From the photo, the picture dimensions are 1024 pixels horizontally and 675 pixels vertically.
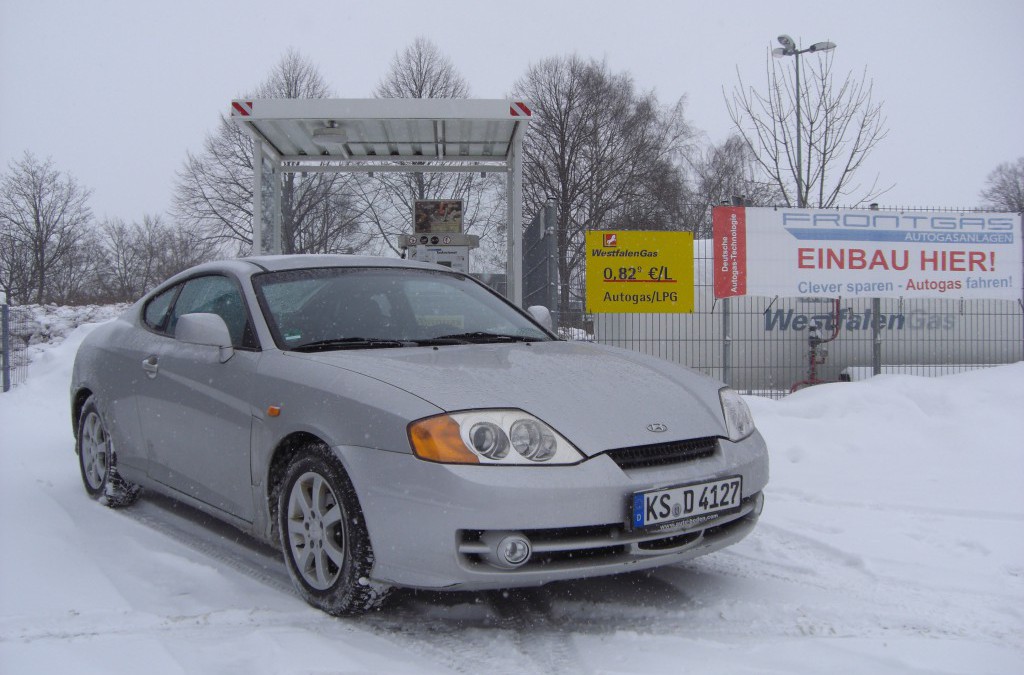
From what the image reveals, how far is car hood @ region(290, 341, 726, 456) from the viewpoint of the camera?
9.36 feet

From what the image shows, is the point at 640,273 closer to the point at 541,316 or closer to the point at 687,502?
the point at 541,316

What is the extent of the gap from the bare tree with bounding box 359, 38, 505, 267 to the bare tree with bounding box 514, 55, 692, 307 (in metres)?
5.79

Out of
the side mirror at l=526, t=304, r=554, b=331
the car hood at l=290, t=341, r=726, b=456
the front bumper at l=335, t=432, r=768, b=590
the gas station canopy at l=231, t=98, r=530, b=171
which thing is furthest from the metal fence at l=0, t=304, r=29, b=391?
the front bumper at l=335, t=432, r=768, b=590

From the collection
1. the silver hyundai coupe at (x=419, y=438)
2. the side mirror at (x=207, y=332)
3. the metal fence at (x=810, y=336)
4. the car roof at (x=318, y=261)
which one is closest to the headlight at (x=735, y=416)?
the silver hyundai coupe at (x=419, y=438)

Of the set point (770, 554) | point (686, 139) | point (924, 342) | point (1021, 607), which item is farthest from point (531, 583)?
point (686, 139)

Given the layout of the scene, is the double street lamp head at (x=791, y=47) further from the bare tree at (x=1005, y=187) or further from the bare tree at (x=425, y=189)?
the bare tree at (x=1005, y=187)

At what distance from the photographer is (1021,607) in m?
3.14

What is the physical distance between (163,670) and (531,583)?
3.76ft

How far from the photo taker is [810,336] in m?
11.6

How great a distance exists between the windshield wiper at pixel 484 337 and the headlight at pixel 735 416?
3.31ft

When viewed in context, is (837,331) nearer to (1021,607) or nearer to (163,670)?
(1021,607)

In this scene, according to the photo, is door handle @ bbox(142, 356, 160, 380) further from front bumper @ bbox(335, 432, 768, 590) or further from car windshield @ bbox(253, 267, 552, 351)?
front bumper @ bbox(335, 432, 768, 590)

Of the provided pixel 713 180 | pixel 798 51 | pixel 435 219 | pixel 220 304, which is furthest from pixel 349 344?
pixel 713 180

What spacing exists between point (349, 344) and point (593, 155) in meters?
36.6
